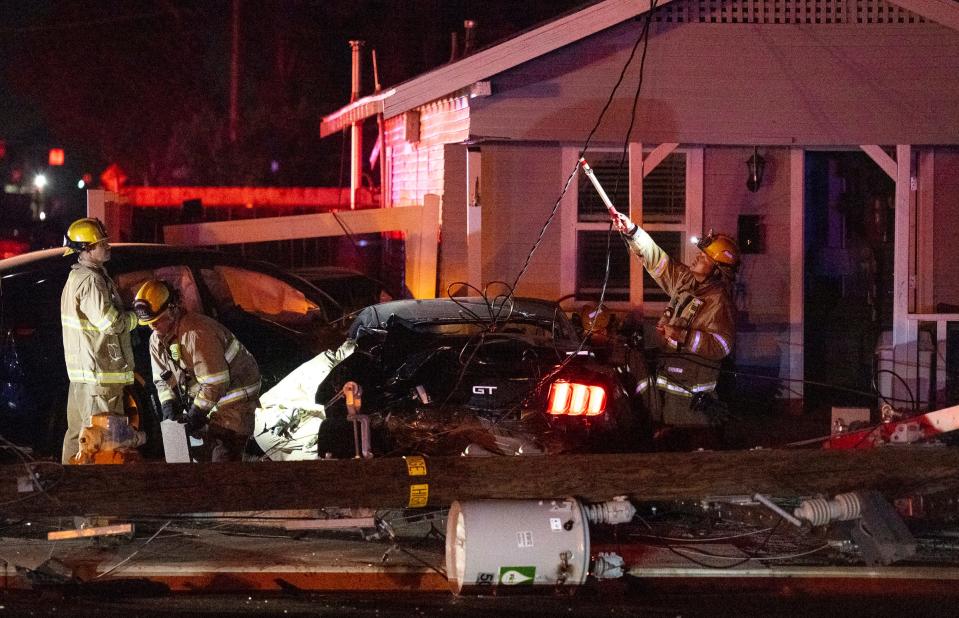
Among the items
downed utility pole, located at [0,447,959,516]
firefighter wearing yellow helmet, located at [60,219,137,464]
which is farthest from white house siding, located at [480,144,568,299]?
downed utility pole, located at [0,447,959,516]

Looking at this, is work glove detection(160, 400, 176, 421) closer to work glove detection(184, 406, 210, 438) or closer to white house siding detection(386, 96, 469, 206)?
work glove detection(184, 406, 210, 438)

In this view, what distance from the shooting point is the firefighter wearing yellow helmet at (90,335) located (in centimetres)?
819

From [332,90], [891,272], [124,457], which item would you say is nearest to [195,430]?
[124,457]

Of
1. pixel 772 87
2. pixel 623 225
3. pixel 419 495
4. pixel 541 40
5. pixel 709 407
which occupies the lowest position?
pixel 419 495

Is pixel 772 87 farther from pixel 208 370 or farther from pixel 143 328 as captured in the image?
pixel 208 370

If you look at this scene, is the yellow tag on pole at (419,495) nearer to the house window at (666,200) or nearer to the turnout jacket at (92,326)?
the turnout jacket at (92,326)

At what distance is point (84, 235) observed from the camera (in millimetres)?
8289

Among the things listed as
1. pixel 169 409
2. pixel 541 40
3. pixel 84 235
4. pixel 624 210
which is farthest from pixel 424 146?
pixel 169 409

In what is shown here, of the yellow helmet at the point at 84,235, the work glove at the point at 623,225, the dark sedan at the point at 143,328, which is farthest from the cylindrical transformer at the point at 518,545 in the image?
the yellow helmet at the point at 84,235

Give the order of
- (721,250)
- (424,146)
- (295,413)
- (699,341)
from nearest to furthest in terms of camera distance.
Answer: (295,413) < (699,341) < (721,250) < (424,146)

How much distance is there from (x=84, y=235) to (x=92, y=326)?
60 cm

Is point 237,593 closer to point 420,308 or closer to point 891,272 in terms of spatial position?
point 420,308

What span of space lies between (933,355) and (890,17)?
3.17 m

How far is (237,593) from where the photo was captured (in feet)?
22.9
